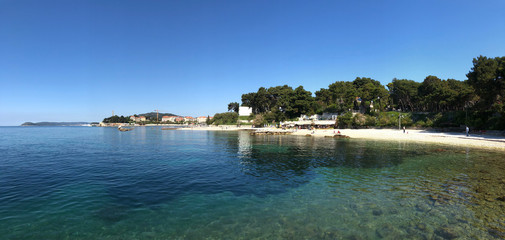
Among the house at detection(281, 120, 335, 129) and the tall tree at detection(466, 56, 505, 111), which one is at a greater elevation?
the tall tree at detection(466, 56, 505, 111)

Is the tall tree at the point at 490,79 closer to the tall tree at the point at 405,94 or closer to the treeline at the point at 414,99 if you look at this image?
the treeline at the point at 414,99

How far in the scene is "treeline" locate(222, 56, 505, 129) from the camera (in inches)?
1472

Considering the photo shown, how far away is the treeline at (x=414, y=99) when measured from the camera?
3739 centimetres

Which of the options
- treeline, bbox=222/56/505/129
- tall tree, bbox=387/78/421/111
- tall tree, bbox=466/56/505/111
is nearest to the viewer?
tall tree, bbox=466/56/505/111

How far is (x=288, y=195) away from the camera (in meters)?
11.6

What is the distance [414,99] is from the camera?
76.2 m

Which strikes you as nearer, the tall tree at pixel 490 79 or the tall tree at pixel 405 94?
the tall tree at pixel 490 79

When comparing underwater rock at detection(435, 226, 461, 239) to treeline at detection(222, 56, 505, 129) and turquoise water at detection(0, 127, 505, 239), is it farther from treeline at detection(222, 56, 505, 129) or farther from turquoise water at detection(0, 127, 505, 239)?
treeline at detection(222, 56, 505, 129)

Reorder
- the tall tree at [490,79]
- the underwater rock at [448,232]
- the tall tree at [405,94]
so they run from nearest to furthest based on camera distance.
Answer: the underwater rock at [448,232]
the tall tree at [490,79]
the tall tree at [405,94]

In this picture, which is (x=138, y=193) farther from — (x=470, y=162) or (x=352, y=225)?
(x=470, y=162)

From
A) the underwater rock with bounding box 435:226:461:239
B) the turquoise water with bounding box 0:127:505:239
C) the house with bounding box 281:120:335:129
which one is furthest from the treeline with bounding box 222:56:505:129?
the underwater rock with bounding box 435:226:461:239

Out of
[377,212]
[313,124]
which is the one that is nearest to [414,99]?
[313,124]

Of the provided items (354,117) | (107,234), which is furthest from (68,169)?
(354,117)

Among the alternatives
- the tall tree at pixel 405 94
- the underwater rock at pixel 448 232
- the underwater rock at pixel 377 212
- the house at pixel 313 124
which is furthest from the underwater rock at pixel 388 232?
the tall tree at pixel 405 94
